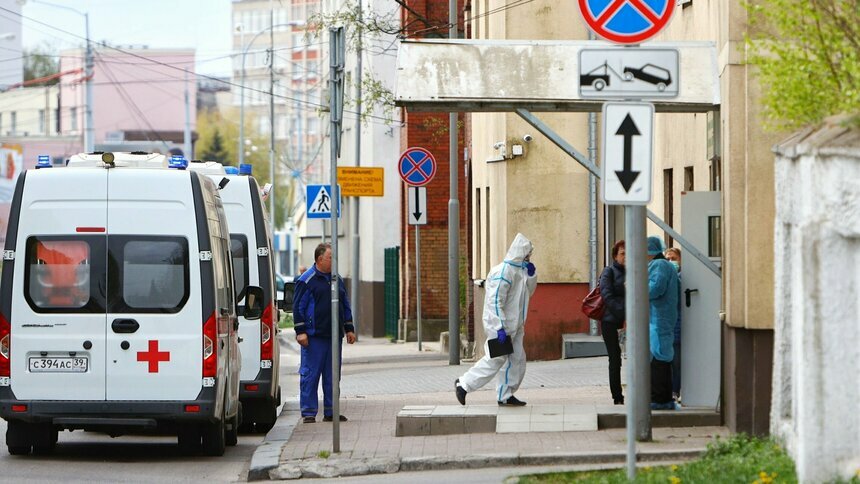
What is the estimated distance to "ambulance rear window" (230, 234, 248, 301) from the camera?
1593 centimetres

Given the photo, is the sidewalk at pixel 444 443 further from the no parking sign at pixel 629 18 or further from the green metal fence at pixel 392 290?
the green metal fence at pixel 392 290

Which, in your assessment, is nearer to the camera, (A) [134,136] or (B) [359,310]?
(B) [359,310]

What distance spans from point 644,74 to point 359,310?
2946cm

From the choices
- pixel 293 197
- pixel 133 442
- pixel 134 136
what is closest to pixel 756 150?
pixel 133 442

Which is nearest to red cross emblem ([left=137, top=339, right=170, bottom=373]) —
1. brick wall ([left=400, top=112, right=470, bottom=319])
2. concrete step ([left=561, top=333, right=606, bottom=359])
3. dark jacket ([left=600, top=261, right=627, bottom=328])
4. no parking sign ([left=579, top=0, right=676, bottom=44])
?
dark jacket ([left=600, top=261, right=627, bottom=328])

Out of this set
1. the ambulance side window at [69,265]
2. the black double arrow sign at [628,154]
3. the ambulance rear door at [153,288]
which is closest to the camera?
the black double arrow sign at [628,154]

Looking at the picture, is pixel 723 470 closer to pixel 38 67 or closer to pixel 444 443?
pixel 444 443

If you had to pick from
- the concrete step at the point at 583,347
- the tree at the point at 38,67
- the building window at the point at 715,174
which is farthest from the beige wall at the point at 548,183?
the tree at the point at 38,67

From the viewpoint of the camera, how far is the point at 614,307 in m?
15.2

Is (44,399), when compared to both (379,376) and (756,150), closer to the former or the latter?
(756,150)

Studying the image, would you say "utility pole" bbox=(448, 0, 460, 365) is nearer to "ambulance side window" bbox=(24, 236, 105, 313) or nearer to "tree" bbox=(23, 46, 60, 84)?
"ambulance side window" bbox=(24, 236, 105, 313)

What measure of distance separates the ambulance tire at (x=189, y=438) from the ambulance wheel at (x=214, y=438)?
8 centimetres

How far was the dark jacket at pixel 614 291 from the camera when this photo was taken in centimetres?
1520

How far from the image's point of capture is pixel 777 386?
10.9 metres
